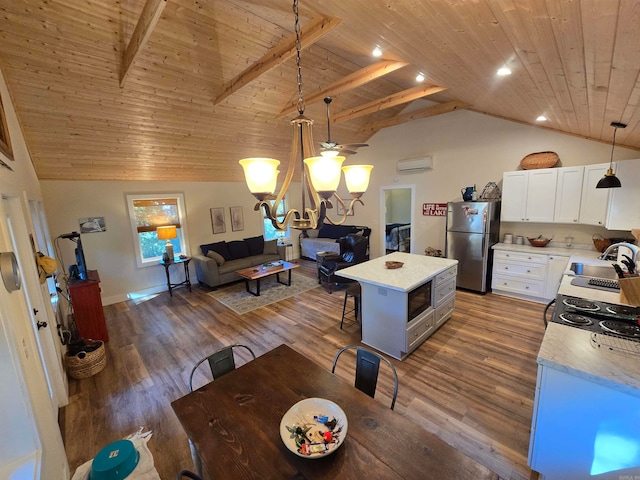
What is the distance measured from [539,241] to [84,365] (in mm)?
6427

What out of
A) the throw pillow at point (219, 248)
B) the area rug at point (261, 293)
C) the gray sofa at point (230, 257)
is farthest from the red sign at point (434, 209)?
the throw pillow at point (219, 248)

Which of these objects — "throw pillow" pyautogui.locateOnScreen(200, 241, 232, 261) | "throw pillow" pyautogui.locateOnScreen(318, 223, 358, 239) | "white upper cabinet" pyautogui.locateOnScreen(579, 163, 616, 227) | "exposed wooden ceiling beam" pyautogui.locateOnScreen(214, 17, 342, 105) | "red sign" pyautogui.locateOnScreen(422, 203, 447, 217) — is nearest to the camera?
"exposed wooden ceiling beam" pyautogui.locateOnScreen(214, 17, 342, 105)

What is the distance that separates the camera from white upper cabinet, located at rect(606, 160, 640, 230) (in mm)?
3266

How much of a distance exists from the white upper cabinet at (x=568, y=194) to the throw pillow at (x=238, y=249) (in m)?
5.93

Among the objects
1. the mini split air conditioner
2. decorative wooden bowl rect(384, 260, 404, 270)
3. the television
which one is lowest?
decorative wooden bowl rect(384, 260, 404, 270)

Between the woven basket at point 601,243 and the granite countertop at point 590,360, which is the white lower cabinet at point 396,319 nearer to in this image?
the granite countertop at point 590,360

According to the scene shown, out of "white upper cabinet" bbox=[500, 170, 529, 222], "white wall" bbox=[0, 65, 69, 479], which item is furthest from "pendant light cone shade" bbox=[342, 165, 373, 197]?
"white upper cabinet" bbox=[500, 170, 529, 222]

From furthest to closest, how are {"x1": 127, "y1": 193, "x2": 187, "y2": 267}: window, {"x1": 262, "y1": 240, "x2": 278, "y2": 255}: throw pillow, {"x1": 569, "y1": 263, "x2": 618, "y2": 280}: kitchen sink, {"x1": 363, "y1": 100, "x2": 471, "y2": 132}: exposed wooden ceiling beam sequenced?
{"x1": 262, "y1": 240, "x2": 278, "y2": 255}: throw pillow → {"x1": 127, "y1": 193, "x2": 187, "y2": 267}: window → {"x1": 363, "y1": 100, "x2": 471, "y2": 132}: exposed wooden ceiling beam → {"x1": 569, "y1": 263, "x2": 618, "y2": 280}: kitchen sink

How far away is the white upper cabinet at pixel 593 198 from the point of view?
3.67m

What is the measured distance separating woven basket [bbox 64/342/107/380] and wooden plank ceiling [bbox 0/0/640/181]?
9.20ft

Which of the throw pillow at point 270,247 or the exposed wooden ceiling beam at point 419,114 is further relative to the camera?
the throw pillow at point 270,247

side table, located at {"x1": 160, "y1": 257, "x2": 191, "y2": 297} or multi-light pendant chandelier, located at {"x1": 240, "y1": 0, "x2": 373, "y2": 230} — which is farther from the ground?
multi-light pendant chandelier, located at {"x1": 240, "y1": 0, "x2": 373, "y2": 230}

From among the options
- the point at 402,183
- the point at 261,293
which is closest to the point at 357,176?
the point at 261,293

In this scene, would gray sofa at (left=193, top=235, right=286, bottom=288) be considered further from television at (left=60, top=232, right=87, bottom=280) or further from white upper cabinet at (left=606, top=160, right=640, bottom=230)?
white upper cabinet at (left=606, top=160, right=640, bottom=230)
